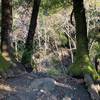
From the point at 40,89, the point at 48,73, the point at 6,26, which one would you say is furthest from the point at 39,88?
the point at 48,73

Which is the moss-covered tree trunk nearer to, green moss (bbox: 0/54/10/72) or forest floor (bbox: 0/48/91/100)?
forest floor (bbox: 0/48/91/100)

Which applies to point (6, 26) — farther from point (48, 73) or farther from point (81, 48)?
point (81, 48)

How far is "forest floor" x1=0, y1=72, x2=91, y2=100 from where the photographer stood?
9.01 m

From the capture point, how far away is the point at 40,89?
9.45 meters

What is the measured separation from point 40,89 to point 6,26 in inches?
142

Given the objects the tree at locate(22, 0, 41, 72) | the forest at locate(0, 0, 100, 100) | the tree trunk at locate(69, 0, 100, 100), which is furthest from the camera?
the tree at locate(22, 0, 41, 72)

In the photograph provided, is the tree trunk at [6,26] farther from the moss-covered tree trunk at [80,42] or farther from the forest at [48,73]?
the moss-covered tree trunk at [80,42]

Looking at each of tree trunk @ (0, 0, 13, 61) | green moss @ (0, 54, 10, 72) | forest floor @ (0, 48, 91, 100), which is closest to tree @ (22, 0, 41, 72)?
tree trunk @ (0, 0, 13, 61)

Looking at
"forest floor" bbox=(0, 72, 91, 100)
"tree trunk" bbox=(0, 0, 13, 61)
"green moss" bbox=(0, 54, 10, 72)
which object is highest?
"tree trunk" bbox=(0, 0, 13, 61)

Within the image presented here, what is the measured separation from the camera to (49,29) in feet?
124

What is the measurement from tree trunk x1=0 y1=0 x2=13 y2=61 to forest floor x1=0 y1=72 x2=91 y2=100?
5.76 feet

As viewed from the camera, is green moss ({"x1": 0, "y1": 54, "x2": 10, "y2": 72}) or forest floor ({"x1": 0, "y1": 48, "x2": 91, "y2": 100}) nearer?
forest floor ({"x1": 0, "y1": 48, "x2": 91, "y2": 100})

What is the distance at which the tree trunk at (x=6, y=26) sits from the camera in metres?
11.9

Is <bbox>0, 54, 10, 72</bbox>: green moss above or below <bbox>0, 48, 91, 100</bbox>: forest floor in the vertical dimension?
above
